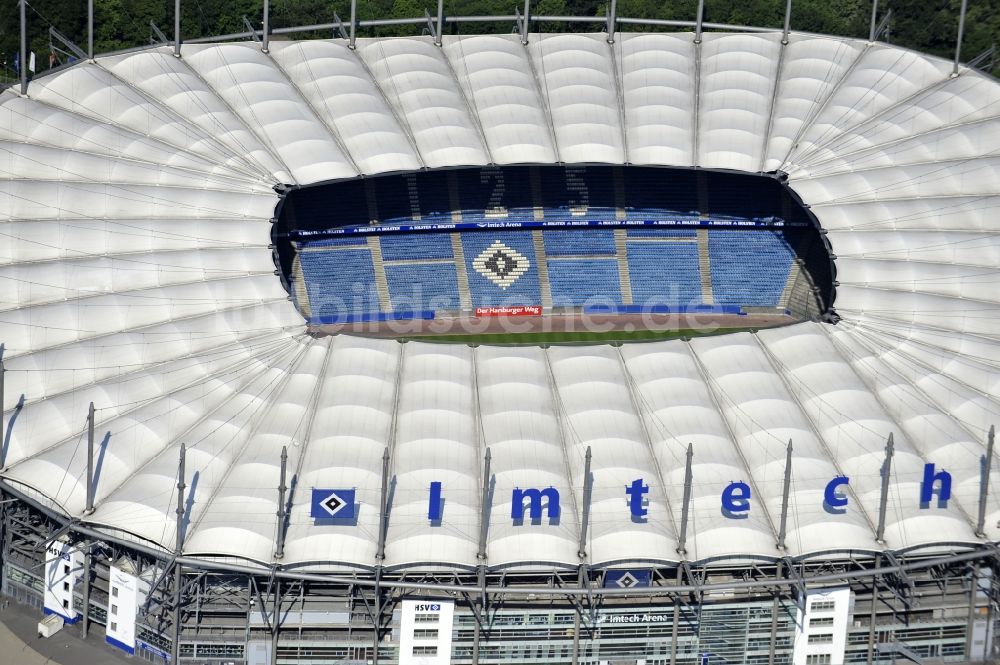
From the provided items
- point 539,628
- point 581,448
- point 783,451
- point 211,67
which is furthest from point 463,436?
point 211,67

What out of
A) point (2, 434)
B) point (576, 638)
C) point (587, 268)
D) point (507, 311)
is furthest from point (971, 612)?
point (2, 434)

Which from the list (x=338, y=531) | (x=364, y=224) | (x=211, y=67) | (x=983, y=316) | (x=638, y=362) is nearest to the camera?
(x=338, y=531)

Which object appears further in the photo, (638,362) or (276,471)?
(638,362)

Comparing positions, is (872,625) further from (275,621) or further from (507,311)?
(507,311)

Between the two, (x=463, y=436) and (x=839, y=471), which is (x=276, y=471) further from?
(x=839, y=471)

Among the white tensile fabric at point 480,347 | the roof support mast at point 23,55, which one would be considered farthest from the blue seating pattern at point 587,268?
the roof support mast at point 23,55

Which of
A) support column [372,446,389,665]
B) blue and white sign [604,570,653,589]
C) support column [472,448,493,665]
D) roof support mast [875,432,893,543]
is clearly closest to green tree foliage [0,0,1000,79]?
support column [472,448,493,665]

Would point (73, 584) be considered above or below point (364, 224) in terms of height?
below
